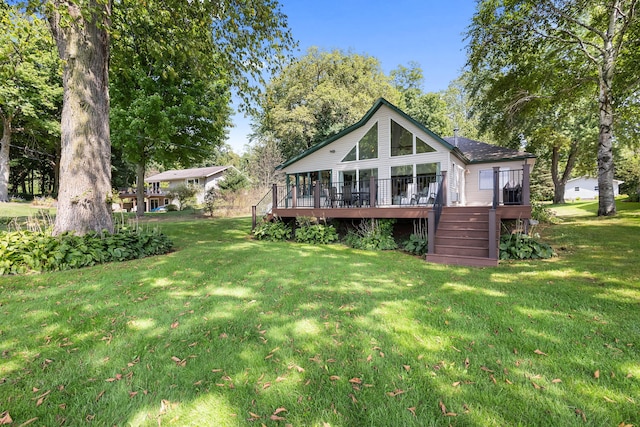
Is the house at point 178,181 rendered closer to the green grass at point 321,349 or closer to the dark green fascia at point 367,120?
the dark green fascia at point 367,120

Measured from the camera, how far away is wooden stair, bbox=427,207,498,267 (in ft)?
22.5

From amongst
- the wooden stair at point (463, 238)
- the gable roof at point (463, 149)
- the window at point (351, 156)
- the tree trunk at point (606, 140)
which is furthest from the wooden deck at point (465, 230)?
the tree trunk at point (606, 140)

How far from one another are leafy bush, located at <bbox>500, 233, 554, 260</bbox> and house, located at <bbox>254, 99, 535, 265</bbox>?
0.48m

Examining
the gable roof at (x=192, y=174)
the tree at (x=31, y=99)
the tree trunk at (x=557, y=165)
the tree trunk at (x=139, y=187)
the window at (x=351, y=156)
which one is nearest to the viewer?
the window at (x=351, y=156)

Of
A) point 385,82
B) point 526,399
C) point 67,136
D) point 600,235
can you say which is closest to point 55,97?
point 67,136

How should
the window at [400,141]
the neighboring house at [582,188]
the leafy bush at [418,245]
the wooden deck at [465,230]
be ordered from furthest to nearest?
the neighboring house at [582,188], the window at [400,141], the leafy bush at [418,245], the wooden deck at [465,230]

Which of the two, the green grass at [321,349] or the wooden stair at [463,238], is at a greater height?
the wooden stair at [463,238]

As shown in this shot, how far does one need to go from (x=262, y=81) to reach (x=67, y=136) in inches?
219

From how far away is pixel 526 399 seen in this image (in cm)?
213

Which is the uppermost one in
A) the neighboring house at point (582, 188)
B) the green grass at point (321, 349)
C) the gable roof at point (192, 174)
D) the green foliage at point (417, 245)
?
the gable roof at point (192, 174)

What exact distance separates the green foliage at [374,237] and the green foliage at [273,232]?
2.42m

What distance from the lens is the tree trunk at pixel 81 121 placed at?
662 centimetres

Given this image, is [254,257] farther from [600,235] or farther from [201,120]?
[201,120]

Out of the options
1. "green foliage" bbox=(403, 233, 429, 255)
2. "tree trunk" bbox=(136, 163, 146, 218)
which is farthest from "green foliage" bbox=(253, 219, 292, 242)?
"tree trunk" bbox=(136, 163, 146, 218)
